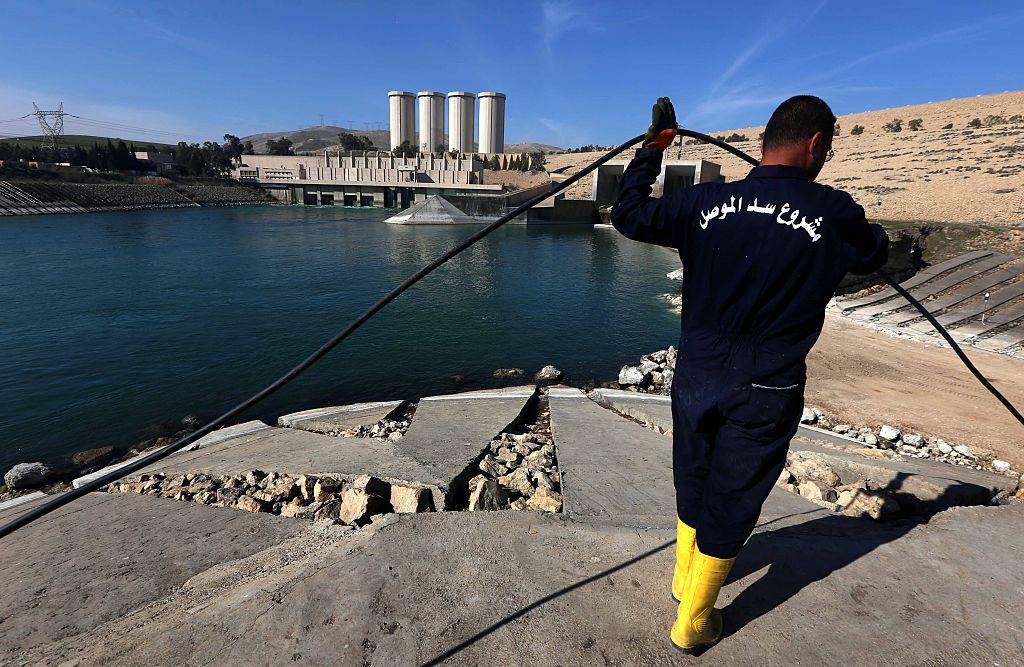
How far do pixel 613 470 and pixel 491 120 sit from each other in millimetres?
127887

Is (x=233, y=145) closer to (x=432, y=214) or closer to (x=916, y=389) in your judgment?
(x=432, y=214)

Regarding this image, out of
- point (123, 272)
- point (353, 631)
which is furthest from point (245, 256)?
point (353, 631)

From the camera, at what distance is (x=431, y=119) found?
413 feet

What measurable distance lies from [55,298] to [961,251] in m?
34.4

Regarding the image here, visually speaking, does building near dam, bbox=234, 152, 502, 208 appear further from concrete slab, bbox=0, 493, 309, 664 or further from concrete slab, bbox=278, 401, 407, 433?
concrete slab, bbox=0, 493, 309, 664

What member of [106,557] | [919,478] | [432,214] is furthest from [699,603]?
[432,214]

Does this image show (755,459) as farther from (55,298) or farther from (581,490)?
(55,298)

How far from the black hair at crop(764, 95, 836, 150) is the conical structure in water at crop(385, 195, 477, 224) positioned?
176ft

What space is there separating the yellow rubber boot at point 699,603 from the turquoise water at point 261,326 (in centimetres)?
923

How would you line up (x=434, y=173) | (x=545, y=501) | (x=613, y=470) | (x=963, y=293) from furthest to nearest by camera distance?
(x=434, y=173) < (x=963, y=293) < (x=613, y=470) < (x=545, y=501)

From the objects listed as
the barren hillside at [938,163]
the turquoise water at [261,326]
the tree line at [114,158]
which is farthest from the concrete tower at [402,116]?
the turquoise water at [261,326]

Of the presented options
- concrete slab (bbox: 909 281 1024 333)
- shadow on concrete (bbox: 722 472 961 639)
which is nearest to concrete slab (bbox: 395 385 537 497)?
shadow on concrete (bbox: 722 472 961 639)

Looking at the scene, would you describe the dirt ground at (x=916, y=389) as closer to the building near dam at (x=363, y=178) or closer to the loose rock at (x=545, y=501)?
the loose rock at (x=545, y=501)

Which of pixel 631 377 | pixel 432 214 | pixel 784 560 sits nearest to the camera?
pixel 784 560
